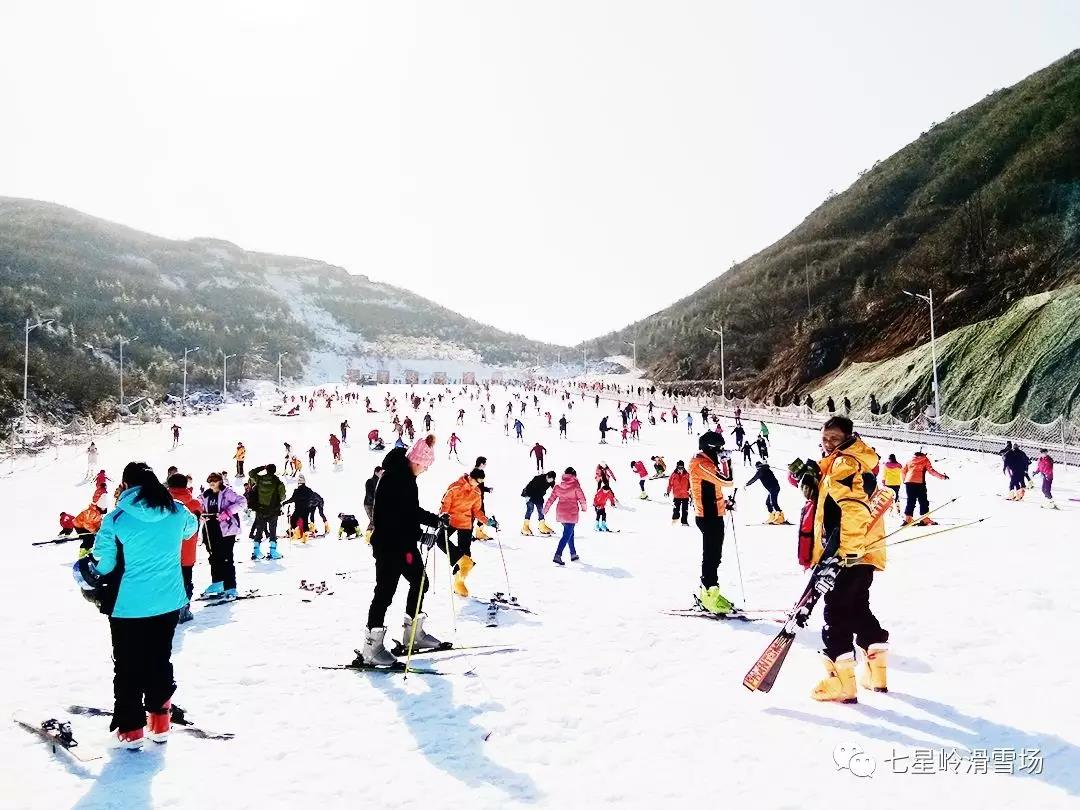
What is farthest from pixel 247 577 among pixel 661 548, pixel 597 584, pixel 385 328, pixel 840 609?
pixel 385 328

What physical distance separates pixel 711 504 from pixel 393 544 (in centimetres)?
309

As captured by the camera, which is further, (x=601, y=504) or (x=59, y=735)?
(x=601, y=504)

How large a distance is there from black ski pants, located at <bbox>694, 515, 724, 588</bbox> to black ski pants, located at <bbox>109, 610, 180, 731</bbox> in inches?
184

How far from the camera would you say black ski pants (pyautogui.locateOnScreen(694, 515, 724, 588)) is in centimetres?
675

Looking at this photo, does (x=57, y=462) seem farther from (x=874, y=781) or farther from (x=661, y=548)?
(x=874, y=781)

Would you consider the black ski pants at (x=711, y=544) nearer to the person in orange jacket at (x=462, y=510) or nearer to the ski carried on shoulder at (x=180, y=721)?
the person in orange jacket at (x=462, y=510)

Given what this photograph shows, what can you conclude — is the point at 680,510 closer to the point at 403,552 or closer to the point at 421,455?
the point at 421,455

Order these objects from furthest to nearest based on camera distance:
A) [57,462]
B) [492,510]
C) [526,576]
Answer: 1. [57,462]
2. [492,510]
3. [526,576]

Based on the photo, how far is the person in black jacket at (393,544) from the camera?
530cm

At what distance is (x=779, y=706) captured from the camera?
4.52 m

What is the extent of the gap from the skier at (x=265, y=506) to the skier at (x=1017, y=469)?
51.1ft

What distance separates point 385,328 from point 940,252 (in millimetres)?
120960

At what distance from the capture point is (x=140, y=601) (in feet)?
13.0

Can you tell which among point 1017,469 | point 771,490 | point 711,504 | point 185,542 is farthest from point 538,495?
point 1017,469
